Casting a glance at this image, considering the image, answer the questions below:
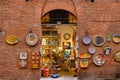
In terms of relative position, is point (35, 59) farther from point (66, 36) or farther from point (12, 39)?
point (66, 36)

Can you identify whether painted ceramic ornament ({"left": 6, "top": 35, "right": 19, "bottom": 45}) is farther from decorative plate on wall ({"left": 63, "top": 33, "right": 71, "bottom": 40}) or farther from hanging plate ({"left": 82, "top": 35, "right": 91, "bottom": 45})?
decorative plate on wall ({"left": 63, "top": 33, "right": 71, "bottom": 40})

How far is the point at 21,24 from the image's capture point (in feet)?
60.8

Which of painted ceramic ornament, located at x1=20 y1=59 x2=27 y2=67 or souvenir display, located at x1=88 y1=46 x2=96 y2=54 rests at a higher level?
souvenir display, located at x1=88 y1=46 x2=96 y2=54

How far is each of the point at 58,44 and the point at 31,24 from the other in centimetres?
277

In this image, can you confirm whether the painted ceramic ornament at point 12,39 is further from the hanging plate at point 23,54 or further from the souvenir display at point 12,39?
the hanging plate at point 23,54

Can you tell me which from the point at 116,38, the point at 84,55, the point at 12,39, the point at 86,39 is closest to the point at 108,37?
the point at 116,38

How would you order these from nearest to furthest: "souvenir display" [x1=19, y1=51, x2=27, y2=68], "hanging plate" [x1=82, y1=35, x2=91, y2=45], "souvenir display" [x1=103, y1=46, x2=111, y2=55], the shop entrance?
"souvenir display" [x1=19, y1=51, x2=27, y2=68], "hanging plate" [x1=82, y1=35, x2=91, y2=45], "souvenir display" [x1=103, y1=46, x2=111, y2=55], the shop entrance

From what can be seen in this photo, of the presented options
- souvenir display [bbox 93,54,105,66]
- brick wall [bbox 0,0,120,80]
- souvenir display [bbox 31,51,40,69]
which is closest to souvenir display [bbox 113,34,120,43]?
brick wall [bbox 0,0,120,80]

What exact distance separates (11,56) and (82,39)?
3.55 meters

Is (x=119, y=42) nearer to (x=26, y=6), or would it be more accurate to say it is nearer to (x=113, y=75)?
(x=113, y=75)

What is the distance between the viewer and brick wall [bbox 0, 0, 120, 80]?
18.5m

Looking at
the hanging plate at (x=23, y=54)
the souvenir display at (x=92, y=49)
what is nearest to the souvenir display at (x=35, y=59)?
the hanging plate at (x=23, y=54)

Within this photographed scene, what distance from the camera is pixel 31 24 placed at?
60.9ft

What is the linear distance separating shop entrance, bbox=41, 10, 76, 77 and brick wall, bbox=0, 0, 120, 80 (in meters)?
0.43
